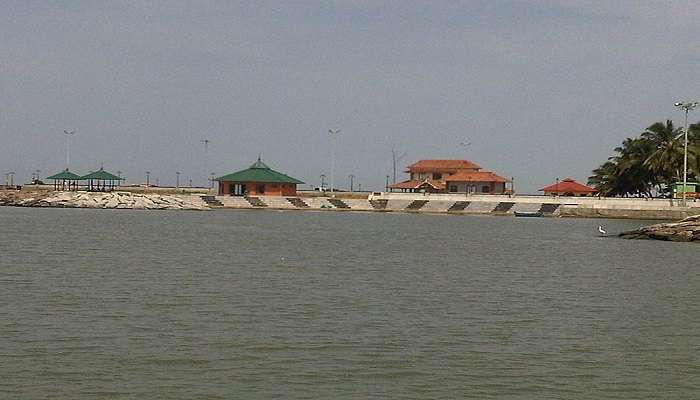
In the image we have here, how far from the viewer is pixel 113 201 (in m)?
128

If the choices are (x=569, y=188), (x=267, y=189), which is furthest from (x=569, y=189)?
(x=267, y=189)

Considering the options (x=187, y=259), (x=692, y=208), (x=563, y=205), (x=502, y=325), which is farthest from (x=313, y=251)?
(x=563, y=205)

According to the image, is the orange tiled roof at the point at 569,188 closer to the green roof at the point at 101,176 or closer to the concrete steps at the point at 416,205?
the concrete steps at the point at 416,205

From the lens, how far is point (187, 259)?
139 feet

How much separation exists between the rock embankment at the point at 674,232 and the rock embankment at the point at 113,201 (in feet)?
221

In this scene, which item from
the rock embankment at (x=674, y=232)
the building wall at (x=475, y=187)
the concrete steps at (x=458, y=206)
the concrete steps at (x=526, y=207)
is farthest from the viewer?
the building wall at (x=475, y=187)

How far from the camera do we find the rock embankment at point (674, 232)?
223 feet

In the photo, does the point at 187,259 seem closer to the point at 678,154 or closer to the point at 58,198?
the point at 678,154

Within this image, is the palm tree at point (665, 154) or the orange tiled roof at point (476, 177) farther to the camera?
the orange tiled roof at point (476, 177)

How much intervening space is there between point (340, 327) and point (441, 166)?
397 feet

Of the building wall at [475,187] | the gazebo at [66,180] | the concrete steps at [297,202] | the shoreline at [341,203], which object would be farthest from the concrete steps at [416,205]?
the gazebo at [66,180]

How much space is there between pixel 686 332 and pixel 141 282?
649 inches

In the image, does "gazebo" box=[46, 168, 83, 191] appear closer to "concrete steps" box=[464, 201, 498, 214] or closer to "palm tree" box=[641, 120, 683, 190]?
"concrete steps" box=[464, 201, 498, 214]

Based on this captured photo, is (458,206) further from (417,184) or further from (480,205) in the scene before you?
(417,184)
